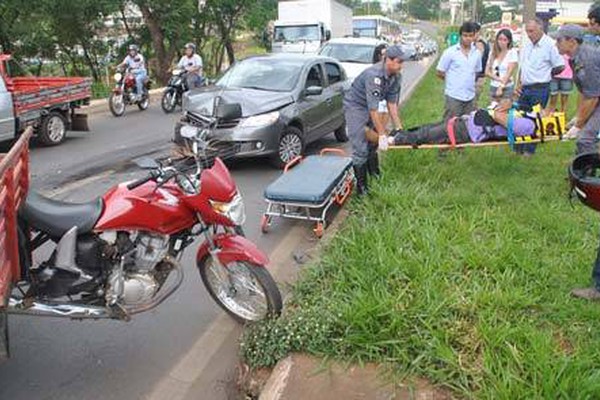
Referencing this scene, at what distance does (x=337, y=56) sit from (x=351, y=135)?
384 inches

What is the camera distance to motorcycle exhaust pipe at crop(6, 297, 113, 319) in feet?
11.3

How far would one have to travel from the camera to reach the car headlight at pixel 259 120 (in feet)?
26.3

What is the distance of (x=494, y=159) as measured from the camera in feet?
24.3

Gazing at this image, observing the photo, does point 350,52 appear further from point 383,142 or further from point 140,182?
point 140,182

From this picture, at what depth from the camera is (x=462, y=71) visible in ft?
25.4

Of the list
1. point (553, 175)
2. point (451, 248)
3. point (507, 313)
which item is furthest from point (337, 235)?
point (553, 175)

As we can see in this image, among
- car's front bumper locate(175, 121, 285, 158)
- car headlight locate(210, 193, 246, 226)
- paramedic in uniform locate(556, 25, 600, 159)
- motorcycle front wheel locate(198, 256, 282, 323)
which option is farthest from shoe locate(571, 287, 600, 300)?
car's front bumper locate(175, 121, 285, 158)

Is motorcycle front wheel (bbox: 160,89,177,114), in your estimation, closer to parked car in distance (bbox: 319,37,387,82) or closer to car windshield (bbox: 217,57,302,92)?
parked car in distance (bbox: 319,37,387,82)

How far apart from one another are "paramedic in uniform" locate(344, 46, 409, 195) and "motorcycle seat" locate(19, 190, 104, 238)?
3.20 metres

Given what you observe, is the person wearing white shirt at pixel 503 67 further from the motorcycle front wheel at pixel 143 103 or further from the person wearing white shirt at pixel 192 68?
the motorcycle front wheel at pixel 143 103

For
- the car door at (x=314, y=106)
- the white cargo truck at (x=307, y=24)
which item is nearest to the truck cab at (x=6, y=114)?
the car door at (x=314, y=106)

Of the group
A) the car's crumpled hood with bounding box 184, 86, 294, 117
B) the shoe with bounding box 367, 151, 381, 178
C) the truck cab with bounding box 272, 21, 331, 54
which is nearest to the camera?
the shoe with bounding box 367, 151, 381, 178

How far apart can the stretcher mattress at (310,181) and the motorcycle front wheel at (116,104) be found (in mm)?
8390

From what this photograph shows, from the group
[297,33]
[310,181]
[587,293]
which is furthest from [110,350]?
[297,33]
